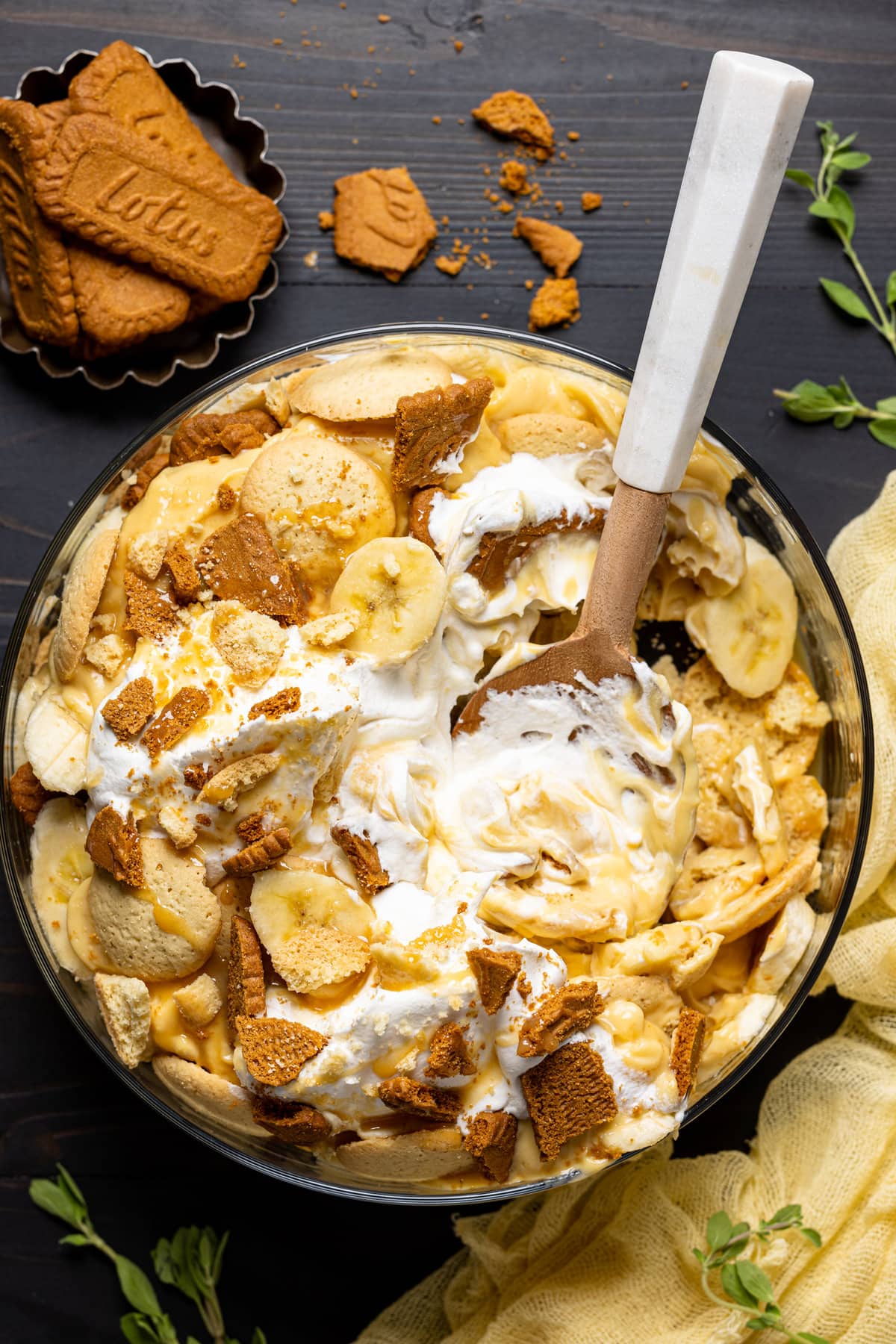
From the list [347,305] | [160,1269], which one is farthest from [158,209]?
[160,1269]

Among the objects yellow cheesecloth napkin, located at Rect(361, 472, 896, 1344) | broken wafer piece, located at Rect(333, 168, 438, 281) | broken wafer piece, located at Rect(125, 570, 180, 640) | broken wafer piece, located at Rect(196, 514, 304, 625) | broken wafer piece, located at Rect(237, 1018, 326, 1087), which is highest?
broken wafer piece, located at Rect(333, 168, 438, 281)

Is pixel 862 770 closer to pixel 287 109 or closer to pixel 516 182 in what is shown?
pixel 516 182

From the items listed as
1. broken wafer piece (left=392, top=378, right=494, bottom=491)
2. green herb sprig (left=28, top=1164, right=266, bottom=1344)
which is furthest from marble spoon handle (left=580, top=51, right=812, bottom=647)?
green herb sprig (left=28, top=1164, right=266, bottom=1344)

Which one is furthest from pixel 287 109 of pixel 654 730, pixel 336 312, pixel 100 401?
pixel 654 730

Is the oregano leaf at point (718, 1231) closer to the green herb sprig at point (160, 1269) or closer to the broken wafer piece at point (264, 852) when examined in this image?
the green herb sprig at point (160, 1269)

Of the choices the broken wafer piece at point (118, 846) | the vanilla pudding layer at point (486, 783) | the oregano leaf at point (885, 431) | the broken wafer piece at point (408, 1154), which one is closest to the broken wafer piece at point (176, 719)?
the vanilla pudding layer at point (486, 783)

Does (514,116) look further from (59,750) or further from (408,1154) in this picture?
(408,1154)

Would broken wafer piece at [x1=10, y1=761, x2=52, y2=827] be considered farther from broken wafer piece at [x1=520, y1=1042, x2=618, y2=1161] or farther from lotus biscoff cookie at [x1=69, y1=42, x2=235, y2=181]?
lotus biscoff cookie at [x1=69, y1=42, x2=235, y2=181]
